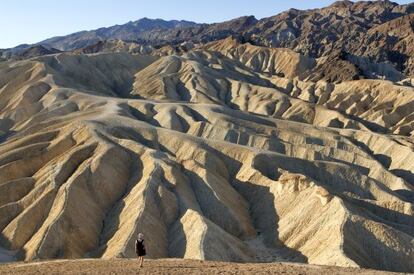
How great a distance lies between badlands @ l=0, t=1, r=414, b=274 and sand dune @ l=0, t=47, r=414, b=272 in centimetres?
14

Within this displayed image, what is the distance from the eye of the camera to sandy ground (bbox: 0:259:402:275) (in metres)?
25.5

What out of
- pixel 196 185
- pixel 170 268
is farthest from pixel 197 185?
pixel 170 268

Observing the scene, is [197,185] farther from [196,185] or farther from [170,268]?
[170,268]

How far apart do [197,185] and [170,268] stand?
2844cm

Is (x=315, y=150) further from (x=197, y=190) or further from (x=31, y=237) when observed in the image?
(x=31, y=237)

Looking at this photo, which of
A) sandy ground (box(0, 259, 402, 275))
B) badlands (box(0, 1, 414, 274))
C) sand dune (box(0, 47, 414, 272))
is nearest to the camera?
sandy ground (box(0, 259, 402, 275))

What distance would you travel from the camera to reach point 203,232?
42.7 meters

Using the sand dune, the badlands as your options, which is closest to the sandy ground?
the badlands

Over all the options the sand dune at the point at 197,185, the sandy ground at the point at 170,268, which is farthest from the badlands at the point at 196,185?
the sandy ground at the point at 170,268

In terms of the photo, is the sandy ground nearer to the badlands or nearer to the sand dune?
the badlands

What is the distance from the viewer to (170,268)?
25922mm

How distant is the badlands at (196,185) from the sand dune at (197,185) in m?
0.14

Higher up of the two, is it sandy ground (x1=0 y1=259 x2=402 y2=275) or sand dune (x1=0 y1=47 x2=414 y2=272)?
sandy ground (x1=0 y1=259 x2=402 y2=275)

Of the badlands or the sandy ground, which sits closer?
the sandy ground
